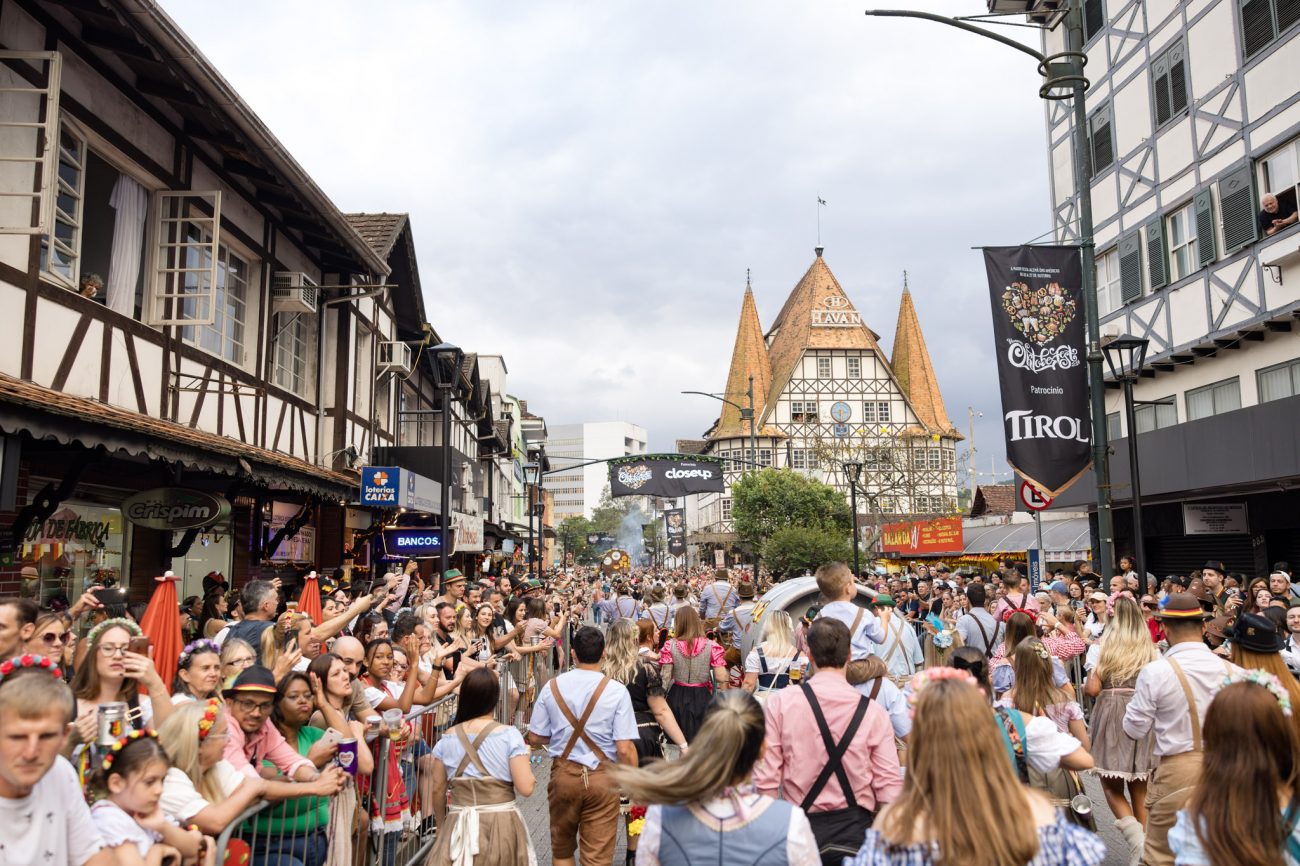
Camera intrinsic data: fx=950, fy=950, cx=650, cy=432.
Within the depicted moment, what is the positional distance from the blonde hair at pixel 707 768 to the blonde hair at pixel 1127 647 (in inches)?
169

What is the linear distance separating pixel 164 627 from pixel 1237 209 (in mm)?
19131

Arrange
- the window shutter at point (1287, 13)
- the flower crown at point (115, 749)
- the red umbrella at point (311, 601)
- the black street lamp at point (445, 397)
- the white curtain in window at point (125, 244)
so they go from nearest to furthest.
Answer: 1. the flower crown at point (115, 749)
2. the red umbrella at point (311, 601)
3. the white curtain in window at point (125, 244)
4. the black street lamp at point (445, 397)
5. the window shutter at point (1287, 13)

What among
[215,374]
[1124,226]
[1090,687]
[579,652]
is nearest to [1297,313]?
[1124,226]

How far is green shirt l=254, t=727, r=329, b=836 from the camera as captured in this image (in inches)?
186

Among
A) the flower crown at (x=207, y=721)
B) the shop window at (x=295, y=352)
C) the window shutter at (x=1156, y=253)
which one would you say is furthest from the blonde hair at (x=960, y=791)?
the window shutter at (x=1156, y=253)

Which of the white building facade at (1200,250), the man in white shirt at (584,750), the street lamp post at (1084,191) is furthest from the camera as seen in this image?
the white building facade at (1200,250)

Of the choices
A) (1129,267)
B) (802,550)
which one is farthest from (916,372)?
(1129,267)

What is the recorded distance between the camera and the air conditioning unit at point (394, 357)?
20.1m

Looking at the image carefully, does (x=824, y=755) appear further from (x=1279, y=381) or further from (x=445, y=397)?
(x=1279, y=381)

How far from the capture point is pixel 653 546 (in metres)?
89.4

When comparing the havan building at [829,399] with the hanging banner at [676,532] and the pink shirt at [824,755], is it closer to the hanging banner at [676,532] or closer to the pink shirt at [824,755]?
the hanging banner at [676,532]

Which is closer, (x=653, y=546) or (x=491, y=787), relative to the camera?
(x=491, y=787)

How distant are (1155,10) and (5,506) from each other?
22698mm

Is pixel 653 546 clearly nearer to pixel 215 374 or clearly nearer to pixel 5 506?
pixel 215 374
